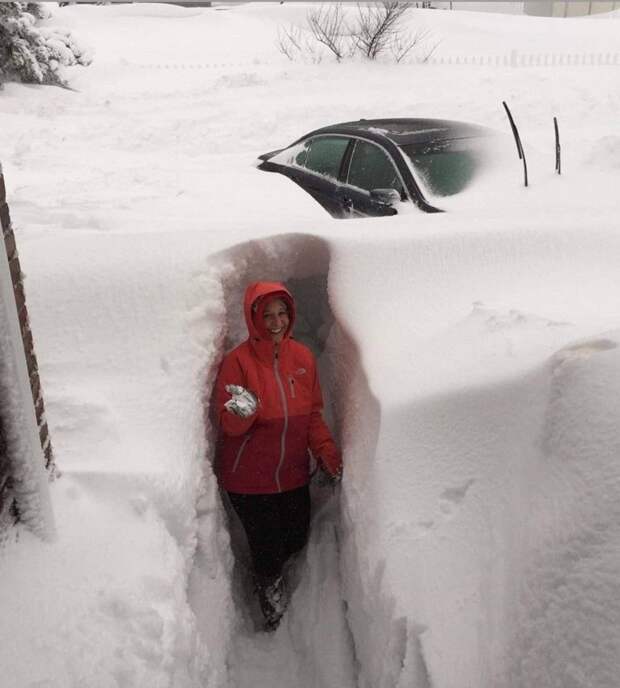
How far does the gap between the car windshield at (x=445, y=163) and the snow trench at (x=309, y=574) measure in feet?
4.50

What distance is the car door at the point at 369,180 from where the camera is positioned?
469 cm

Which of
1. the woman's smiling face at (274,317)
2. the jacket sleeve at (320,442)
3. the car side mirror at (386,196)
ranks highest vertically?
the car side mirror at (386,196)

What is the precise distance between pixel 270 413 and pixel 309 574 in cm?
83

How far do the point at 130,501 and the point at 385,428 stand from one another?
97cm

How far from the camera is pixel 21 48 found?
911cm

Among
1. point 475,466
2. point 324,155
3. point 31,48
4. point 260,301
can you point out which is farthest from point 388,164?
point 31,48

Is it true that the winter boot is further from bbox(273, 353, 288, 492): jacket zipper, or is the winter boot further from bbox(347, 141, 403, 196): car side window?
bbox(347, 141, 403, 196): car side window

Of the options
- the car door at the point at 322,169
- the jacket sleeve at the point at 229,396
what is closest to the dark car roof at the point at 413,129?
the car door at the point at 322,169

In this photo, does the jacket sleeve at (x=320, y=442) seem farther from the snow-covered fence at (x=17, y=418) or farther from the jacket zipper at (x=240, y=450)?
the snow-covered fence at (x=17, y=418)

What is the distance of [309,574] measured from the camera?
319 cm

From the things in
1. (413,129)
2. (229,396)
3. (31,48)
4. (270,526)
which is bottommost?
(270,526)

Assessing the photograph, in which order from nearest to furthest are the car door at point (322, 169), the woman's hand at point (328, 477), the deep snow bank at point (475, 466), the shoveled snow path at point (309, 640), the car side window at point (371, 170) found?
the deep snow bank at point (475, 466), the shoveled snow path at point (309, 640), the woman's hand at point (328, 477), the car side window at point (371, 170), the car door at point (322, 169)

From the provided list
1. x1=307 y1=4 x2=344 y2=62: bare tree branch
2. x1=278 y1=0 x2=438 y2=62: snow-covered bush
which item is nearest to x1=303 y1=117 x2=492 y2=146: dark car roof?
x1=278 y1=0 x2=438 y2=62: snow-covered bush

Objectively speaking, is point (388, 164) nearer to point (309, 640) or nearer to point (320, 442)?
point (320, 442)
